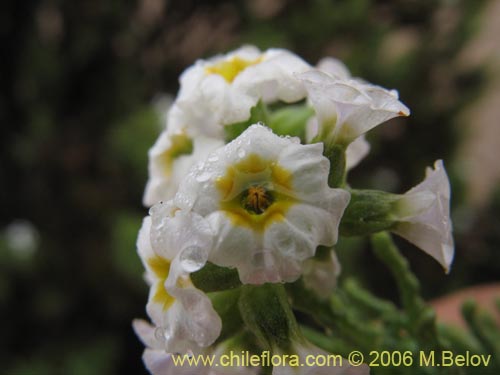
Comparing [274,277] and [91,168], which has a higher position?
[274,277]

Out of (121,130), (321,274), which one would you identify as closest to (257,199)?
(321,274)

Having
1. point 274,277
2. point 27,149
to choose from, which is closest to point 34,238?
point 27,149

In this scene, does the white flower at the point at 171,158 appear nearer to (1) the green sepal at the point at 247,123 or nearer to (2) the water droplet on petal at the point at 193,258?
(1) the green sepal at the point at 247,123

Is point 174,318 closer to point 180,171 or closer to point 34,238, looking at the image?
point 180,171

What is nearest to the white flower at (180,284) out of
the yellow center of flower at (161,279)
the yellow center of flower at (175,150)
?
the yellow center of flower at (161,279)

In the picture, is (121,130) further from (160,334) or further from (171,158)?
(160,334)

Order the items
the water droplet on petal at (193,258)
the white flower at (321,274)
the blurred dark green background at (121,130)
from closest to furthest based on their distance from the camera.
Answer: the water droplet on petal at (193,258)
the white flower at (321,274)
the blurred dark green background at (121,130)

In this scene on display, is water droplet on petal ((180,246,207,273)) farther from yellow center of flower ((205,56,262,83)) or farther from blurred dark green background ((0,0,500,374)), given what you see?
blurred dark green background ((0,0,500,374))
